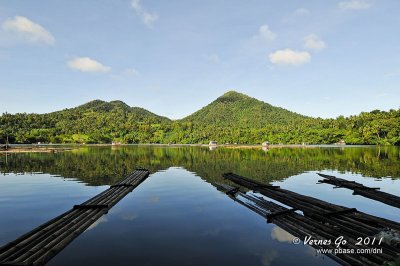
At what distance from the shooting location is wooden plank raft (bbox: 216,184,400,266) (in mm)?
13484

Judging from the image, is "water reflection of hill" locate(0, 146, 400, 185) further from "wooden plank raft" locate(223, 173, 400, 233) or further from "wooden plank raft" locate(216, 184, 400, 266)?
"wooden plank raft" locate(216, 184, 400, 266)

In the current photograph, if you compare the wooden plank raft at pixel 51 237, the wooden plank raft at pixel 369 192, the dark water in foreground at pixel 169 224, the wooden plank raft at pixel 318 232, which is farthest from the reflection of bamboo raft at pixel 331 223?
the wooden plank raft at pixel 51 237

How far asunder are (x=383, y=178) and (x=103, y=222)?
148 ft

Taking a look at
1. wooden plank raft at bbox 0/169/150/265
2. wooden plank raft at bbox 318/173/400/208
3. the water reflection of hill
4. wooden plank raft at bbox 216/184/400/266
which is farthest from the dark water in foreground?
the water reflection of hill

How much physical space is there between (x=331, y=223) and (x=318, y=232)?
2.51 metres

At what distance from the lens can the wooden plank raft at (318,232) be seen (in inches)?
531

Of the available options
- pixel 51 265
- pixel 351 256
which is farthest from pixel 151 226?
pixel 351 256

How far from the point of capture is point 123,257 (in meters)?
15.4

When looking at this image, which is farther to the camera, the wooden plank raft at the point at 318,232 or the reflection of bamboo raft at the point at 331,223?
the reflection of bamboo raft at the point at 331,223

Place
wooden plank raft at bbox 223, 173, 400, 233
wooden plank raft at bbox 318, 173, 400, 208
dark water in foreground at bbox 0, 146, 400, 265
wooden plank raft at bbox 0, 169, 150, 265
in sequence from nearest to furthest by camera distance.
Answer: wooden plank raft at bbox 0, 169, 150, 265, dark water in foreground at bbox 0, 146, 400, 265, wooden plank raft at bbox 223, 173, 400, 233, wooden plank raft at bbox 318, 173, 400, 208

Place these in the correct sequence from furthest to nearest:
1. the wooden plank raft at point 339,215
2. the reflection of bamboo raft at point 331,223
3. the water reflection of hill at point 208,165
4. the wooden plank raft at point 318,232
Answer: the water reflection of hill at point 208,165 → the wooden plank raft at point 339,215 → the reflection of bamboo raft at point 331,223 → the wooden plank raft at point 318,232

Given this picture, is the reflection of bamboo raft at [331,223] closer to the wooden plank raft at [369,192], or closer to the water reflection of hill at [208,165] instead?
the wooden plank raft at [369,192]

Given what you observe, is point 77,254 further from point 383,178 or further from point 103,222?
point 383,178

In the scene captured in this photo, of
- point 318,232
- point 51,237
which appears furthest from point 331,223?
point 51,237
